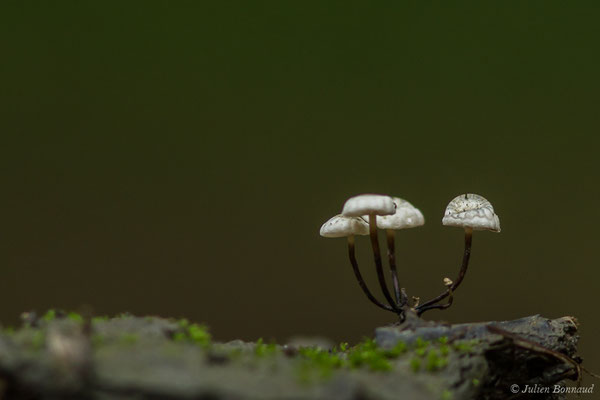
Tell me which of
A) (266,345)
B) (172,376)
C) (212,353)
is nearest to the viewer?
(172,376)

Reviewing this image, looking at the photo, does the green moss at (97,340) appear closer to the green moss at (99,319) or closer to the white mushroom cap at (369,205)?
the green moss at (99,319)

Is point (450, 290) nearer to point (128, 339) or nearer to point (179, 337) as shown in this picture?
point (179, 337)

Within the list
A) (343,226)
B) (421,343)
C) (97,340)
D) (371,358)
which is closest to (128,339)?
(97,340)

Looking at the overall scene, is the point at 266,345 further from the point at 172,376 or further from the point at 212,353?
the point at 172,376

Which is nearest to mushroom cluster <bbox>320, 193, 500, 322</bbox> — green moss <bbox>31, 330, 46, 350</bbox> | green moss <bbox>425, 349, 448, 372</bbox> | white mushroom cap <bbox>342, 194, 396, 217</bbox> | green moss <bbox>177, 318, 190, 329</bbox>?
white mushroom cap <bbox>342, 194, 396, 217</bbox>

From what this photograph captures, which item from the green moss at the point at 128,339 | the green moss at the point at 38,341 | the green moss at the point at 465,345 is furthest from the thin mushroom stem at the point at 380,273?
the green moss at the point at 38,341

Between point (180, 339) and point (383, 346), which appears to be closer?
point (180, 339)

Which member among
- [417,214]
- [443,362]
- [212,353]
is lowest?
[443,362]

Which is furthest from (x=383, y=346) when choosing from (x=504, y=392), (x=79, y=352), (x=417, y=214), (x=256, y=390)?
(x=79, y=352)
